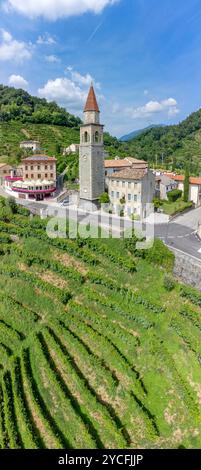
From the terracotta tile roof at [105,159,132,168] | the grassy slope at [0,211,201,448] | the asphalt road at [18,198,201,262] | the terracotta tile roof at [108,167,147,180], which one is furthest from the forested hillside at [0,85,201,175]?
the grassy slope at [0,211,201,448]

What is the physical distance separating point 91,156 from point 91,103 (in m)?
7.48

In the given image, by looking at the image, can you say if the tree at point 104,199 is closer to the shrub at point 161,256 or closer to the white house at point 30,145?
the shrub at point 161,256

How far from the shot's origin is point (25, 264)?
29.5 meters

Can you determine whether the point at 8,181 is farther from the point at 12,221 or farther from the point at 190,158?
the point at 190,158

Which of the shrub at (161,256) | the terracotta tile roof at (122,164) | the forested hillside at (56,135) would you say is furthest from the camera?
the forested hillside at (56,135)

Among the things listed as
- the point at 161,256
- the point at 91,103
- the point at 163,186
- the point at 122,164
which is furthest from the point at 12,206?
the point at 163,186

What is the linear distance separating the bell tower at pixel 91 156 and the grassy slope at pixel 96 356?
16930mm

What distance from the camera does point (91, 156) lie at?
42.9 m

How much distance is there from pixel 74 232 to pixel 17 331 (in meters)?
11.9

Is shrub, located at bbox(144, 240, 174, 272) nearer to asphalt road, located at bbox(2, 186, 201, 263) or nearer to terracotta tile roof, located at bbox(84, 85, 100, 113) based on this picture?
asphalt road, located at bbox(2, 186, 201, 263)

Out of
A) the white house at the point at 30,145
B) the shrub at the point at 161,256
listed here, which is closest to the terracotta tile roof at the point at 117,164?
the shrub at the point at 161,256

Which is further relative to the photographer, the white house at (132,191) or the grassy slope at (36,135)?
the grassy slope at (36,135)

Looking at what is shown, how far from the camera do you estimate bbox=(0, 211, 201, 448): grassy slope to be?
1731cm

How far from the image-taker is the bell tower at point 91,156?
4262 cm
